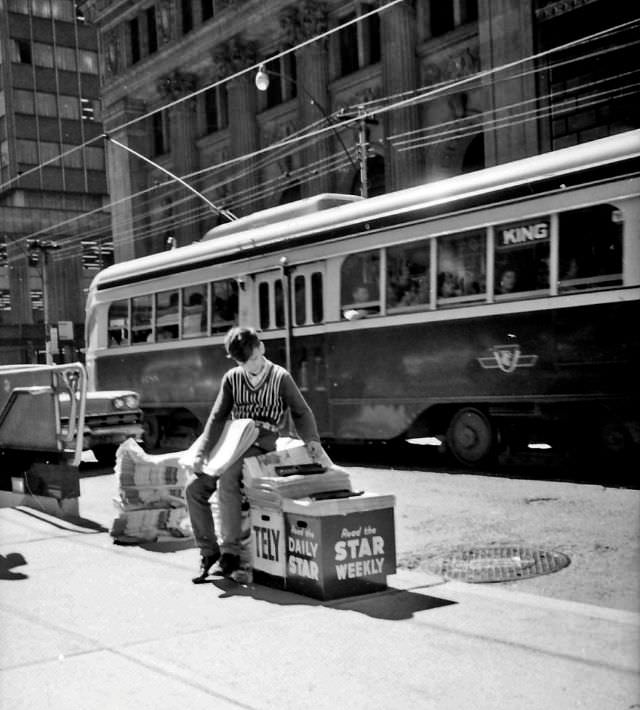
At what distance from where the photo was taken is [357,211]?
13.6m

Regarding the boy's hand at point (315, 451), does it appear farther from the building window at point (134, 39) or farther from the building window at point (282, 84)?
the building window at point (134, 39)

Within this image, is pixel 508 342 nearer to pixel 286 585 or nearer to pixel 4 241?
pixel 286 585

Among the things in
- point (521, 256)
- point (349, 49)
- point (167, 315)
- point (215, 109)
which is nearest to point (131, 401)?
point (167, 315)

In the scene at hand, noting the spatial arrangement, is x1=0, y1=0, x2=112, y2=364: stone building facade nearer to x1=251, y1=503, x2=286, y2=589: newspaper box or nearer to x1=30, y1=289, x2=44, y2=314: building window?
x1=30, y1=289, x2=44, y2=314: building window

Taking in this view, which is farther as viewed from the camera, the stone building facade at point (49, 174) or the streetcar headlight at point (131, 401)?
the stone building facade at point (49, 174)

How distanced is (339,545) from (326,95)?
102ft

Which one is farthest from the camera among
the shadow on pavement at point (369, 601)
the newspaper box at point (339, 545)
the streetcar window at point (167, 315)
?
the streetcar window at point (167, 315)

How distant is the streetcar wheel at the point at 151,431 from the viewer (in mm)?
18000

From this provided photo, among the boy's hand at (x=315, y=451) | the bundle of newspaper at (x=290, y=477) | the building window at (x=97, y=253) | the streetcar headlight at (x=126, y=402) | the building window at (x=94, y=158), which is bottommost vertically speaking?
the bundle of newspaper at (x=290, y=477)

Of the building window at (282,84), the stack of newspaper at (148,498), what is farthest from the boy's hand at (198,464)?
the building window at (282,84)

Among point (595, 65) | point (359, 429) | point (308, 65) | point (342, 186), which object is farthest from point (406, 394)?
point (308, 65)

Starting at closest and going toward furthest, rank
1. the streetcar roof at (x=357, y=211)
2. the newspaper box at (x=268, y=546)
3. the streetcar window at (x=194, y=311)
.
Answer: the newspaper box at (x=268, y=546) < the streetcar roof at (x=357, y=211) < the streetcar window at (x=194, y=311)

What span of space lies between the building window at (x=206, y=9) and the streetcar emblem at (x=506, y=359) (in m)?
33.8

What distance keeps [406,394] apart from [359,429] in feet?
3.35
